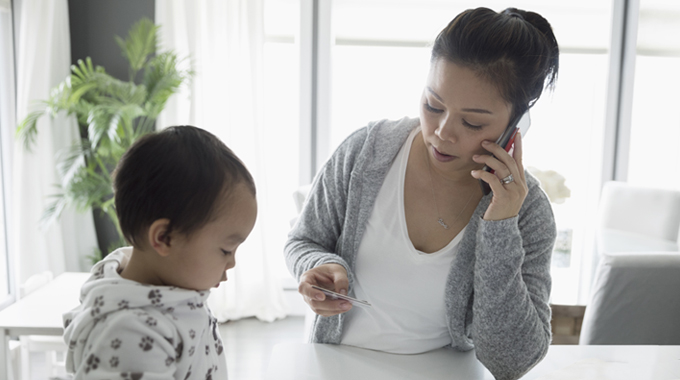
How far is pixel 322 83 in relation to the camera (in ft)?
11.2

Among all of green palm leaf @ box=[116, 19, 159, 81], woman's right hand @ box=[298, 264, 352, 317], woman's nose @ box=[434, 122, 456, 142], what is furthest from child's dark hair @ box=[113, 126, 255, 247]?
green palm leaf @ box=[116, 19, 159, 81]

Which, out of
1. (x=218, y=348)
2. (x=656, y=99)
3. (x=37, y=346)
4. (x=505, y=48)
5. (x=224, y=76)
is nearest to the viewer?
(x=218, y=348)

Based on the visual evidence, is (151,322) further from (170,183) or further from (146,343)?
(170,183)

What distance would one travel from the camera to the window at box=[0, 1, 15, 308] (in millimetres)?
3004

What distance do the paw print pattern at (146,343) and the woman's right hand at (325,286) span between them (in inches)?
15.2

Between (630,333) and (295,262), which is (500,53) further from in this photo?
(630,333)

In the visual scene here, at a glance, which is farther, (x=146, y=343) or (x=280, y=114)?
(x=280, y=114)

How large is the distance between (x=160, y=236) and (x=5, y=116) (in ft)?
9.87

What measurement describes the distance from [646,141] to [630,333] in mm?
2019

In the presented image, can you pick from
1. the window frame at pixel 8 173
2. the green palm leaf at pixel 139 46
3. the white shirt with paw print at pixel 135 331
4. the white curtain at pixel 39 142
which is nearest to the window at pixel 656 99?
the green palm leaf at pixel 139 46

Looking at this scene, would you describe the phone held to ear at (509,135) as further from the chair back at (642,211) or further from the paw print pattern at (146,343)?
the chair back at (642,211)

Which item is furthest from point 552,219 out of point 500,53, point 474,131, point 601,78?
point 601,78

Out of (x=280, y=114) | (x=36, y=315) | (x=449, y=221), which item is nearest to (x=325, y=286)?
(x=449, y=221)

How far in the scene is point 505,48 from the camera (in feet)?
3.15
